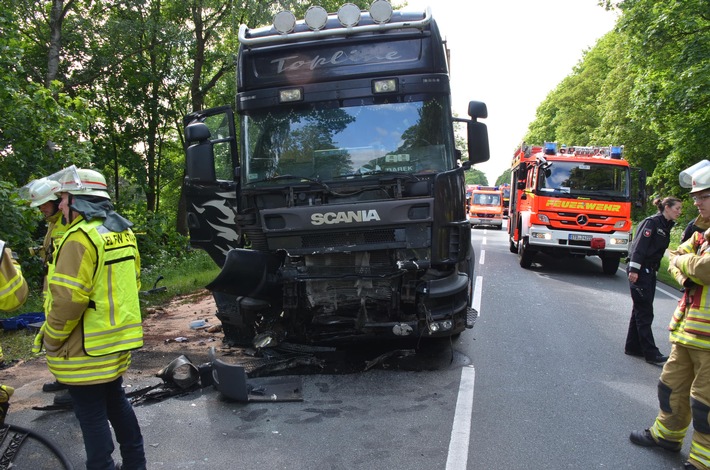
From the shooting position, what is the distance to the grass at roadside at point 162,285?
260 inches

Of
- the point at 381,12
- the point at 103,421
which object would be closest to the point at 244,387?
the point at 103,421

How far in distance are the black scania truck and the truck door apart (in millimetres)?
30

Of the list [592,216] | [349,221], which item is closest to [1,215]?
[349,221]

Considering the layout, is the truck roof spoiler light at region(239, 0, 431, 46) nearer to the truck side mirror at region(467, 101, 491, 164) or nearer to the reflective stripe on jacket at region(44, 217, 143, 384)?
the truck side mirror at region(467, 101, 491, 164)

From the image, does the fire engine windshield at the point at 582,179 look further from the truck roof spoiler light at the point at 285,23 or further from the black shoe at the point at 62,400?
the black shoe at the point at 62,400

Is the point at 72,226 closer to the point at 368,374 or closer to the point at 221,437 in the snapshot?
the point at 221,437

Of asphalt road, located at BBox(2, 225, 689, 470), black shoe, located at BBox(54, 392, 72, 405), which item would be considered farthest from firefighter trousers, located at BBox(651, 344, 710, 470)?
black shoe, located at BBox(54, 392, 72, 405)

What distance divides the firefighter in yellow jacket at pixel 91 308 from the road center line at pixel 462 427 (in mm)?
2114

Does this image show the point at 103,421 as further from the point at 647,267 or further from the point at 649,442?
the point at 647,267

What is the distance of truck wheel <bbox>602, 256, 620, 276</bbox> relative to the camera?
1260 cm

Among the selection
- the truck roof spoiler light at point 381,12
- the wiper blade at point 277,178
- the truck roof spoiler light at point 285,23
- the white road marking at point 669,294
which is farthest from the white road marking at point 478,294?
the truck roof spoiler light at point 285,23

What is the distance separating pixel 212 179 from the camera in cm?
571

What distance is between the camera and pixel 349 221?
16.6 feet

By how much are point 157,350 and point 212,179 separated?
7.22ft
